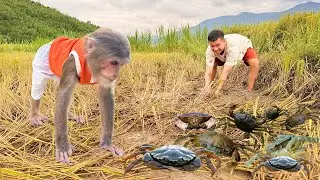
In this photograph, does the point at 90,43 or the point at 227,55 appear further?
the point at 227,55

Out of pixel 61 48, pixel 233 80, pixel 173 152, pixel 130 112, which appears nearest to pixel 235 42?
pixel 233 80

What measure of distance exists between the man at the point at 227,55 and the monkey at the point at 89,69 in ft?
6.57

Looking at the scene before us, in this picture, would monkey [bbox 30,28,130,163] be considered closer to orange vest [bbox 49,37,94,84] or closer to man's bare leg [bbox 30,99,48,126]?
orange vest [bbox 49,37,94,84]

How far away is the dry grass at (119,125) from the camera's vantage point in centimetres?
269

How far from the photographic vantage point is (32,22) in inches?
915

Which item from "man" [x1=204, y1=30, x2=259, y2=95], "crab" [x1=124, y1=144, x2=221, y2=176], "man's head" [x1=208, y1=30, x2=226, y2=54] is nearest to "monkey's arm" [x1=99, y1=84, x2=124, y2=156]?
"man" [x1=204, y1=30, x2=259, y2=95]

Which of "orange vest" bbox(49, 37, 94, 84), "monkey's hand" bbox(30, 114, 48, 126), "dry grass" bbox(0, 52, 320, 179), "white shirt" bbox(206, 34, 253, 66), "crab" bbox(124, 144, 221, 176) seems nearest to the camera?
"crab" bbox(124, 144, 221, 176)

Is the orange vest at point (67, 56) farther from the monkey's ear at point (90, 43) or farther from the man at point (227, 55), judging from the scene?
the man at point (227, 55)

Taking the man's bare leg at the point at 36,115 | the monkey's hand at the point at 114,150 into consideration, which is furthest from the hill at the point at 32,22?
the monkey's hand at the point at 114,150

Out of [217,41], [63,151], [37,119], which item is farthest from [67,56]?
[217,41]

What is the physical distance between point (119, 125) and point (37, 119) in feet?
2.06

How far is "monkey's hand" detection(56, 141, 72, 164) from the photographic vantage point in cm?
307

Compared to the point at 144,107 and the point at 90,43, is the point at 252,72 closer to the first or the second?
the point at 144,107

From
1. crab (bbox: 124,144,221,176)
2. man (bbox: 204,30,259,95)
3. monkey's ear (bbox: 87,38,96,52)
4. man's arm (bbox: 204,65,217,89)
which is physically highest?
monkey's ear (bbox: 87,38,96,52)
